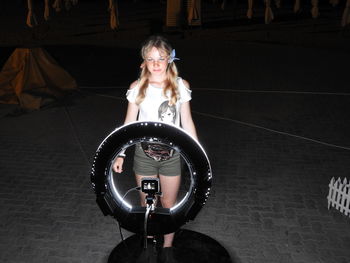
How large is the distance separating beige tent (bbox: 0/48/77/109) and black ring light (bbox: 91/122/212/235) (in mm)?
6677

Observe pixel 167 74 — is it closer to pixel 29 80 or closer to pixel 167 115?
pixel 167 115

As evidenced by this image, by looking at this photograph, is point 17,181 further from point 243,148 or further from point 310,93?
point 310,93

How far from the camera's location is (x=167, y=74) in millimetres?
3650

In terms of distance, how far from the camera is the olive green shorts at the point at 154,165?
3764mm

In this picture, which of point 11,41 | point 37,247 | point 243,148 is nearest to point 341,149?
point 243,148

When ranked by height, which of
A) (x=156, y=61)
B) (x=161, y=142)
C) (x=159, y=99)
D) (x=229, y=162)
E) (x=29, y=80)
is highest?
(x=156, y=61)

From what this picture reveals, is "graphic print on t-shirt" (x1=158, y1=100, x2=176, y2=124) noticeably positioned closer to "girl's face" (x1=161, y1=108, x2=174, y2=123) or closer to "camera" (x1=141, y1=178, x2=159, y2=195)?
"girl's face" (x1=161, y1=108, x2=174, y2=123)

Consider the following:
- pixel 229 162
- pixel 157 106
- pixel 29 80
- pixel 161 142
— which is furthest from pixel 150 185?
pixel 29 80

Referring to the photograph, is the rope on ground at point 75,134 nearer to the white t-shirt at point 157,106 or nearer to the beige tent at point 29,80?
the beige tent at point 29,80

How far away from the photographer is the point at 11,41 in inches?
676

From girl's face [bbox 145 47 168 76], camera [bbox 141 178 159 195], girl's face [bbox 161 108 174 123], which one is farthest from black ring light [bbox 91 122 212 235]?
girl's face [bbox 145 47 168 76]

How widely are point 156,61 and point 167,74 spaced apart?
0.16m

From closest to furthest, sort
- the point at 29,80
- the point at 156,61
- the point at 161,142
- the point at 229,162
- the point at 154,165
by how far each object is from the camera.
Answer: the point at 161,142, the point at 156,61, the point at 154,165, the point at 229,162, the point at 29,80

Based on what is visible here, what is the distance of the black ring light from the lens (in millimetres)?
3189
